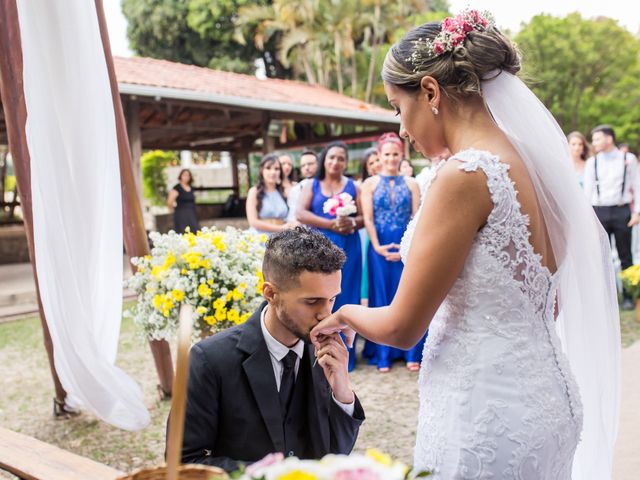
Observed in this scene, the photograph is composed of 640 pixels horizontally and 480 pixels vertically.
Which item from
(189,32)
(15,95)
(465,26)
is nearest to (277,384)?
(465,26)

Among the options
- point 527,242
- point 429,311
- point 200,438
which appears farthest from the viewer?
point 200,438

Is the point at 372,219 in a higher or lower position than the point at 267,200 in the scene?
lower

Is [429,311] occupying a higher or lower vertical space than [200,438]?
higher

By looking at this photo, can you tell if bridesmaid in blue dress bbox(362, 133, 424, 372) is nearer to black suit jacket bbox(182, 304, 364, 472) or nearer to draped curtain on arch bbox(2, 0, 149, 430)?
draped curtain on arch bbox(2, 0, 149, 430)

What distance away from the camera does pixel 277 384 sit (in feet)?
6.89

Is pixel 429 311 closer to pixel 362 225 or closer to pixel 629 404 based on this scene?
pixel 629 404

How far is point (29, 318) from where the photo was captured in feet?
27.3

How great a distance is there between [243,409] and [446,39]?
4.05 ft

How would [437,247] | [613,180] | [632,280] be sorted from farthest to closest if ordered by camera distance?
[613,180]
[632,280]
[437,247]

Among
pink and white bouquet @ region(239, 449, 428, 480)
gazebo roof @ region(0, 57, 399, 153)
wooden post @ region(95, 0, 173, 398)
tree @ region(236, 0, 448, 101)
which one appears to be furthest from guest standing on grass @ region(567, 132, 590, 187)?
tree @ region(236, 0, 448, 101)

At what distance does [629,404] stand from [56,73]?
4267 mm

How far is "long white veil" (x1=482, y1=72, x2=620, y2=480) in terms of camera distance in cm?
179

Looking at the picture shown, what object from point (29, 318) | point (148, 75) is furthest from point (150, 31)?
point (29, 318)

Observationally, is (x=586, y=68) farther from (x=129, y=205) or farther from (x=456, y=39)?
(x=456, y=39)
